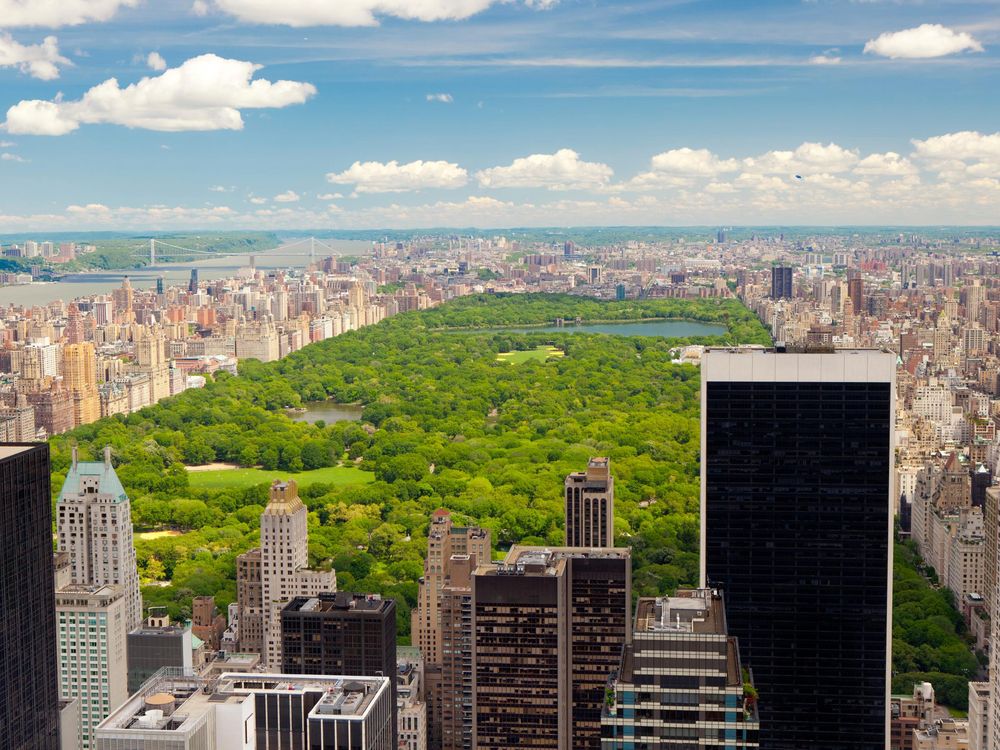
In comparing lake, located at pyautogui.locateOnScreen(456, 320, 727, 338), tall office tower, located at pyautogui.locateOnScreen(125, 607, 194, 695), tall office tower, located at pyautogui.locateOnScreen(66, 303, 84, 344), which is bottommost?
tall office tower, located at pyautogui.locateOnScreen(125, 607, 194, 695)

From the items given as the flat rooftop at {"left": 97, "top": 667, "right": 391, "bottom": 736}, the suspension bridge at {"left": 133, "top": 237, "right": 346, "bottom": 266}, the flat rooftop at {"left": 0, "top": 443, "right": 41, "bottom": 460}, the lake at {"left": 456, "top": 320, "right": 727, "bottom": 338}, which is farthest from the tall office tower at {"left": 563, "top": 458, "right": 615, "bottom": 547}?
the suspension bridge at {"left": 133, "top": 237, "right": 346, "bottom": 266}

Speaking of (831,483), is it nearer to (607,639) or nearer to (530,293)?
(607,639)

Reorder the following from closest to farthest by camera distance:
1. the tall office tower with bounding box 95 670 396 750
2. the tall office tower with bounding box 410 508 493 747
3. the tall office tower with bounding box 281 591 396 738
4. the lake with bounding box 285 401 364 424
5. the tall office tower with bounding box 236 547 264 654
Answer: the tall office tower with bounding box 95 670 396 750 → the tall office tower with bounding box 281 591 396 738 → the tall office tower with bounding box 410 508 493 747 → the tall office tower with bounding box 236 547 264 654 → the lake with bounding box 285 401 364 424

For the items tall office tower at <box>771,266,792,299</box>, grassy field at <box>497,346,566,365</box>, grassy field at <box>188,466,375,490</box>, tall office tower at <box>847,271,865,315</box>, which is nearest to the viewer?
grassy field at <box>188,466,375,490</box>

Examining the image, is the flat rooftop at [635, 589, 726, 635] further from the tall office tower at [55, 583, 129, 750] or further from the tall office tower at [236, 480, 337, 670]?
the tall office tower at [236, 480, 337, 670]

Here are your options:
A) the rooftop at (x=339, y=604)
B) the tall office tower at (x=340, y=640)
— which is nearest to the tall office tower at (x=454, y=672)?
the rooftop at (x=339, y=604)

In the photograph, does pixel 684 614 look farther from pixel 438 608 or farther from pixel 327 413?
pixel 327 413

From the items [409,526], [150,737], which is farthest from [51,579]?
[409,526]

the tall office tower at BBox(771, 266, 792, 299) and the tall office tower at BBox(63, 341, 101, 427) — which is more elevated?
the tall office tower at BBox(771, 266, 792, 299)
